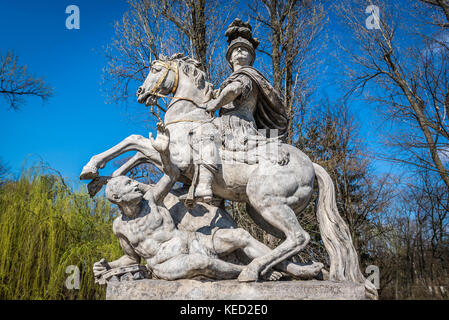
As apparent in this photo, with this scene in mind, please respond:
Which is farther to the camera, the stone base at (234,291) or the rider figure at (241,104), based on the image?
the rider figure at (241,104)

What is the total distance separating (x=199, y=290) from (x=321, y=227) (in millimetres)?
1219

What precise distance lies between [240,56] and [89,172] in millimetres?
1754

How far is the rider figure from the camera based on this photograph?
2.83 m

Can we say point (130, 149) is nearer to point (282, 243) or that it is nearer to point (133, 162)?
point (133, 162)

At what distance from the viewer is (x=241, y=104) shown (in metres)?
3.11

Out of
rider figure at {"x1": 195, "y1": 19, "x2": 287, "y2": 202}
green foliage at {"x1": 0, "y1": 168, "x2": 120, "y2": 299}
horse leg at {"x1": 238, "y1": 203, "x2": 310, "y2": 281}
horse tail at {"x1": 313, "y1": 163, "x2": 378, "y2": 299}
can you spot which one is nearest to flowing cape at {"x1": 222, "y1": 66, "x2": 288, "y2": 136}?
rider figure at {"x1": 195, "y1": 19, "x2": 287, "y2": 202}

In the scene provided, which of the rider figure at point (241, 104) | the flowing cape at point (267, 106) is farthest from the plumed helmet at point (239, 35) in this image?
the flowing cape at point (267, 106)

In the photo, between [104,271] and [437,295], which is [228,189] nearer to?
[104,271]

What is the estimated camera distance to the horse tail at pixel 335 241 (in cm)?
261

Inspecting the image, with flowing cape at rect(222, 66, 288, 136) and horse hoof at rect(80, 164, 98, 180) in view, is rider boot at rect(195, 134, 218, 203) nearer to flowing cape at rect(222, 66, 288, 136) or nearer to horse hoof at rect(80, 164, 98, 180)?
flowing cape at rect(222, 66, 288, 136)

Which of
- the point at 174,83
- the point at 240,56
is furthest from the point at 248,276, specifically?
the point at 240,56

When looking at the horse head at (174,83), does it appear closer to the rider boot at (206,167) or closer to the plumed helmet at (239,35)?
the plumed helmet at (239,35)

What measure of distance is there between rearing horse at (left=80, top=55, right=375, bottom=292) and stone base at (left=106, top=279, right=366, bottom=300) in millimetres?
116

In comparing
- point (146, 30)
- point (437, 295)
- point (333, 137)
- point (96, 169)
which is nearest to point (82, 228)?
point (96, 169)
